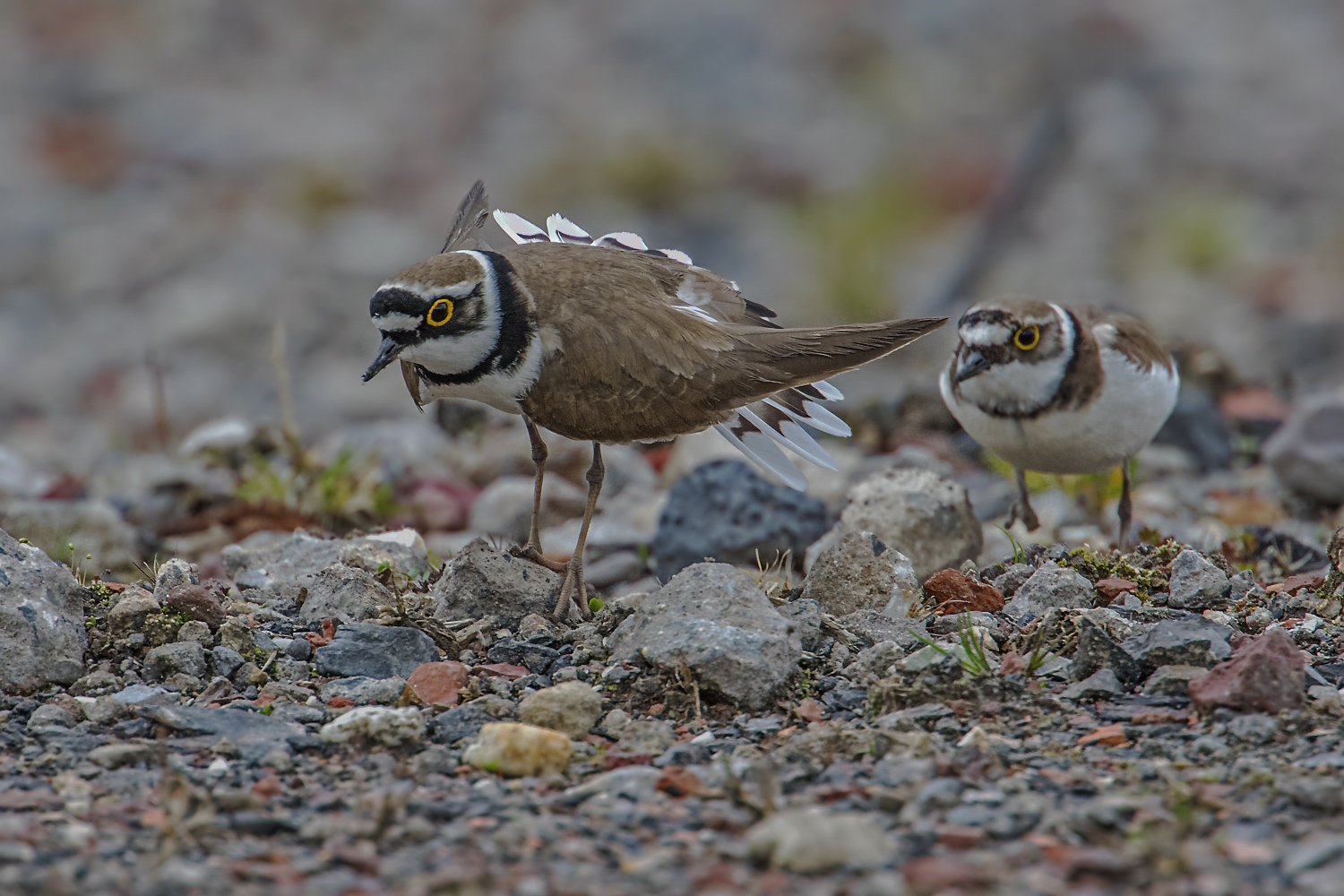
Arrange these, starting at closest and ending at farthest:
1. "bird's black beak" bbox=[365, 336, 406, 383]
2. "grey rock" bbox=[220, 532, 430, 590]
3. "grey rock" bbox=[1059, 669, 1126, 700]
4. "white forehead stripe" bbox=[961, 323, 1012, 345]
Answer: "grey rock" bbox=[1059, 669, 1126, 700]
"bird's black beak" bbox=[365, 336, 406, 383]
"grey rock" bbox=[220, 532, 430, 590]
"white forehead stripe" bbox=[961, 323, 1012, 345]

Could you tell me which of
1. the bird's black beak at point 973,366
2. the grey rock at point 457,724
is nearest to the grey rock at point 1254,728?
the grey rock at point 457,724

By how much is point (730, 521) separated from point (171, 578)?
243 cm

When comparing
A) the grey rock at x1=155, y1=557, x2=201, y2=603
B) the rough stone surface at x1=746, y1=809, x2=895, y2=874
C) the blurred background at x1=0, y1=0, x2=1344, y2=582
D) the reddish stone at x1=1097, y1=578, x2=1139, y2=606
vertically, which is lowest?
the rough stone surface at x1=746, y1=809, x2=895, y2=874

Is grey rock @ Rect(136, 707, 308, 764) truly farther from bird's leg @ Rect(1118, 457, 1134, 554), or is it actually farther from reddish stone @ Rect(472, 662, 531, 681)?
bird's leg @ Rect(1118, 457, 1134, 554)

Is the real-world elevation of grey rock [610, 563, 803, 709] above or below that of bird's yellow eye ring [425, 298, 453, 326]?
below

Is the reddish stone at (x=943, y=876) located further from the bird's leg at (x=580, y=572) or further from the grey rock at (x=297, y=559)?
the grey rock at (x=297, y=559)

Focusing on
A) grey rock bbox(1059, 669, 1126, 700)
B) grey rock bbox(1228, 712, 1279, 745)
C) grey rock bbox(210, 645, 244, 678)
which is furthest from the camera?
grey rock bbox(210, 645, 244, 678)

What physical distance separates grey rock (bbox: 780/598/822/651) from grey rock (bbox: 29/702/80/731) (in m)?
1.91

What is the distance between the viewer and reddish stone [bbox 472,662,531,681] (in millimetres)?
4074

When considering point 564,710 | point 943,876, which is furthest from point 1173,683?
point 564,710

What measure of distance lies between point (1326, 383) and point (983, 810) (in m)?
8.36

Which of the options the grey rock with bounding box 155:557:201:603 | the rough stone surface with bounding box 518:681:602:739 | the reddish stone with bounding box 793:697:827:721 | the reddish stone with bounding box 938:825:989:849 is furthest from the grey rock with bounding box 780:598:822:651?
the grey rock with bounding box 155:557:201:603

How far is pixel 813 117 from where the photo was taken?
20.0 metres

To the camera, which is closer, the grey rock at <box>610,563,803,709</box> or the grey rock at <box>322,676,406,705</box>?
the grey rock at <box>610,563,803,709</box>
